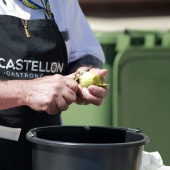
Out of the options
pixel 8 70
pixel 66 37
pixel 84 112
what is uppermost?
pixel 66 37

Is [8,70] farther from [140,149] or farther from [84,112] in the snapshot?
[84,112]

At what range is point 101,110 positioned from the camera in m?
3.41

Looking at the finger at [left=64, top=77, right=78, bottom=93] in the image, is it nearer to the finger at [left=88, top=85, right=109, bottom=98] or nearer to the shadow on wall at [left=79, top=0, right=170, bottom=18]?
the finger at [left=88, top=85, right=109, bottom=98]

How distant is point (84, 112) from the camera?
348 cm

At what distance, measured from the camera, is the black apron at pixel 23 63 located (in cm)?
186

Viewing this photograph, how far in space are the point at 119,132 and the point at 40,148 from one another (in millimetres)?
331

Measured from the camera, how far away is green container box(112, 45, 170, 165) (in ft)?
10.7

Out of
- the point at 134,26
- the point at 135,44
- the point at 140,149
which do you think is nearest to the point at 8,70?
the point at 140,149

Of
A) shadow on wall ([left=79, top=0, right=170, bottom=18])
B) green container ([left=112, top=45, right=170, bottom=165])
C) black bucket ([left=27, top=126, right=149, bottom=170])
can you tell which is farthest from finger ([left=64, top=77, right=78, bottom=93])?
shadow on wall ([left=79, top=0, right=170, bottom=18])

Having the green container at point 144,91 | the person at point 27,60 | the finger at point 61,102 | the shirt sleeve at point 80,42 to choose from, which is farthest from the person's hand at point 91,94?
the green container at point 144,91

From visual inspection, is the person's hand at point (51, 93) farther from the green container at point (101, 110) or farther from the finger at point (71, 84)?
the green container at point (101, 110)

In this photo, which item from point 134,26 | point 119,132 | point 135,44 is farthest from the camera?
point 134,26

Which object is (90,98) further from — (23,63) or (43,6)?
(43,6)

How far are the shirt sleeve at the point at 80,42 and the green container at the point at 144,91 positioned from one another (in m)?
0.95
